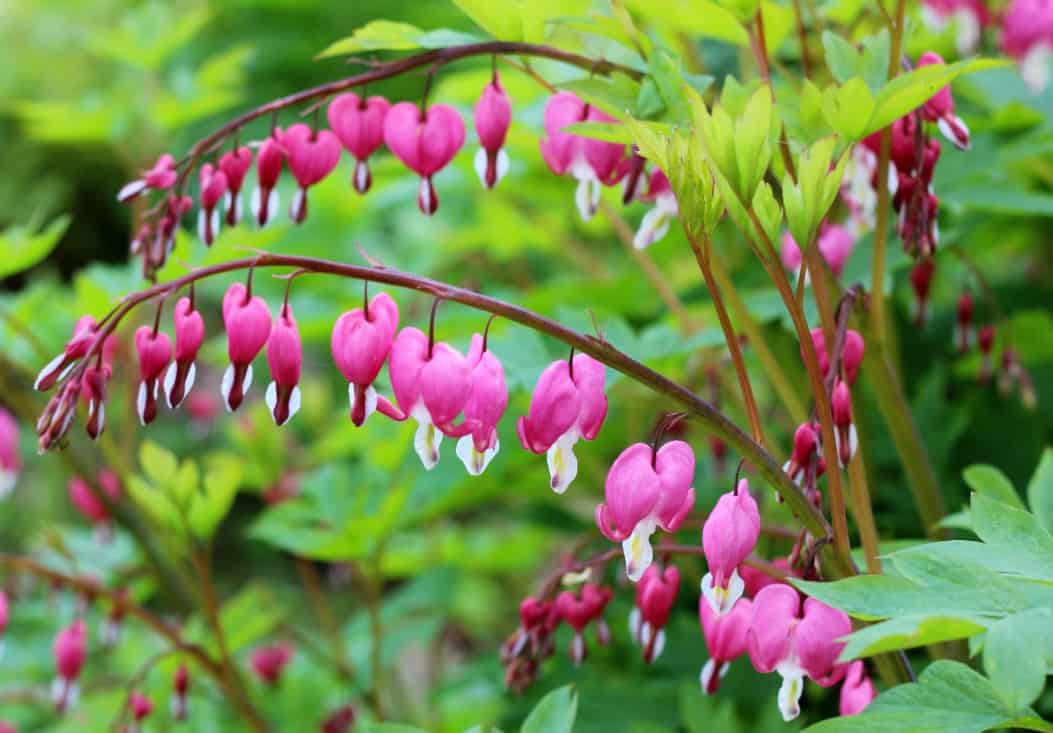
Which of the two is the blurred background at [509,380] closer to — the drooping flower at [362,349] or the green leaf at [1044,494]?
the drooping flower at [362,349]

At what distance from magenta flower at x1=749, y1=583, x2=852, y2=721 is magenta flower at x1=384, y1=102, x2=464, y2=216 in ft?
1.76

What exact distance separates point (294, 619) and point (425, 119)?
10.2 ft

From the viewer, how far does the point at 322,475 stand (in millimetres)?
1989

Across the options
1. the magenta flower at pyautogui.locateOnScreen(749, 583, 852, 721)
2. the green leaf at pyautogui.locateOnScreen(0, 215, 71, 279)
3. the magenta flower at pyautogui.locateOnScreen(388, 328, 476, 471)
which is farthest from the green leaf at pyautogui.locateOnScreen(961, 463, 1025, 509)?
the green leaf at pyautogui.locateOnScreen(0, 215, 71, 279)

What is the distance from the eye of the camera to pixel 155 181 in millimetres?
1195

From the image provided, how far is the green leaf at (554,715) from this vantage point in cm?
98

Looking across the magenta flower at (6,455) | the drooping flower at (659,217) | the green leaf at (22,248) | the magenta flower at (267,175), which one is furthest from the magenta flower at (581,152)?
the magenta flower at (6,455)

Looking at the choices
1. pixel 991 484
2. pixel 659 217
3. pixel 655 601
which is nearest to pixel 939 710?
pixel 655 601

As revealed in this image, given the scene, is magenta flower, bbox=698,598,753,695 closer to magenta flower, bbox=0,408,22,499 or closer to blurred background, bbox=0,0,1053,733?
blurred background, bbox=0,0,1053,733

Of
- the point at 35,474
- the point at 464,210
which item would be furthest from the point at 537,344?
the point at 35,474

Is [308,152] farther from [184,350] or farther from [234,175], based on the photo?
[184,350]

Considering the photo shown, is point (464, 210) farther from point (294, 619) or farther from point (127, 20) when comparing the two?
point (294, 619)

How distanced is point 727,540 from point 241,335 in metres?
0.42

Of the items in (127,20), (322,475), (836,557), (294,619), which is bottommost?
(294,619)
